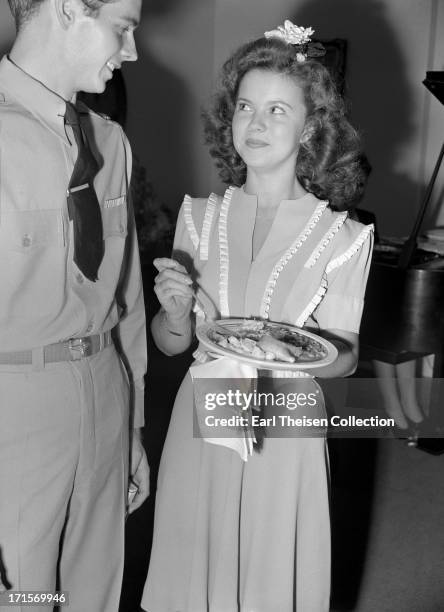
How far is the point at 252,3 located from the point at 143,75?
4.18 feet

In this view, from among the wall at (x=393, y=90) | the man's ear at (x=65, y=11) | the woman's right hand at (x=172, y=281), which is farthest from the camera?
the wall at (x=393, y=90)

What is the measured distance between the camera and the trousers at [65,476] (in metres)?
1.40

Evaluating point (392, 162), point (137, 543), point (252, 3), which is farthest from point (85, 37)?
point (252, 3)

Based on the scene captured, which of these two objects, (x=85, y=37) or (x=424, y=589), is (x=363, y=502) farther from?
(x=85, y=37)

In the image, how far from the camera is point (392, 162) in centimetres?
564

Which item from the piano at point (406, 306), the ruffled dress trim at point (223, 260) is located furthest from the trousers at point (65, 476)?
the piano at point (406, 306)

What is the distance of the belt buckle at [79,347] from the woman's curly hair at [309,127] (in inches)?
32.9

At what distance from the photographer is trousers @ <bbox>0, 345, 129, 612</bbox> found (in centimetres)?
140

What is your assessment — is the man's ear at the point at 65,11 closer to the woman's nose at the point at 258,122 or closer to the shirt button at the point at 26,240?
the shirt button at the point at 26,240

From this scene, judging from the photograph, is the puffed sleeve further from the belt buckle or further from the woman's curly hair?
the belt buckle

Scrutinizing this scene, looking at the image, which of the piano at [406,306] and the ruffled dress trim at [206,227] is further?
the piano at [406,306]

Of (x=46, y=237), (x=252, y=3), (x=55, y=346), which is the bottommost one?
(x=55, y=346)

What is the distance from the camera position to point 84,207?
142 centimetres

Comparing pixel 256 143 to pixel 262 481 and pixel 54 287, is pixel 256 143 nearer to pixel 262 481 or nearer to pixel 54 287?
pixel 54 287
